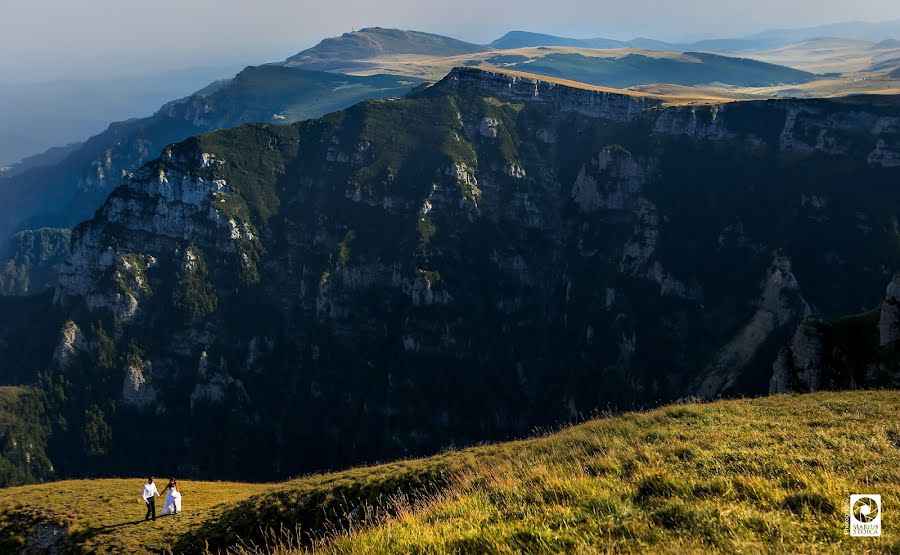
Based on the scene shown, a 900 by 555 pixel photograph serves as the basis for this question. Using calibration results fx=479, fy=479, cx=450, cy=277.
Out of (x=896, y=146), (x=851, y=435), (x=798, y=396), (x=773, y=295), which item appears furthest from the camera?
(x=896, y=146)

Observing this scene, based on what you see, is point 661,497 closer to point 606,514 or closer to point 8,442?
point 606,514

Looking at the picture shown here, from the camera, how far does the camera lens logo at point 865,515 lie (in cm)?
1033

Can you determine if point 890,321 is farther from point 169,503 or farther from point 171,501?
point 169,503

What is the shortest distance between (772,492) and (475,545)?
7922 millimetres

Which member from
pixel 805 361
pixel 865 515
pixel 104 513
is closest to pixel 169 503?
pixel 104 513

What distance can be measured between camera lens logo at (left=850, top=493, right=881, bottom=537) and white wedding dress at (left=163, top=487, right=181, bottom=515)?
1791 inches

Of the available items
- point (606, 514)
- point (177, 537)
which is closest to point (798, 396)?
point (606, 514)

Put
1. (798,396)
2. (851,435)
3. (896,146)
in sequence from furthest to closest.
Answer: (896,146) → (798,396) → (851,435)

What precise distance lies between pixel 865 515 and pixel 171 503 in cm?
4634

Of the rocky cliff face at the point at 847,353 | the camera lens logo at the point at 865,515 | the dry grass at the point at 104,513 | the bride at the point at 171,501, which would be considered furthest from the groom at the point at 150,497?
the rocky cliff face at the point at 847,353

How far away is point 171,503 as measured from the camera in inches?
1593

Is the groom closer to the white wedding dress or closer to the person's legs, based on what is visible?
the person's legs

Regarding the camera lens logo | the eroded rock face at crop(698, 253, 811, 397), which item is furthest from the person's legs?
the eroded rock face at crop(698, 253, 811, 397)

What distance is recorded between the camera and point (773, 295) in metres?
165
